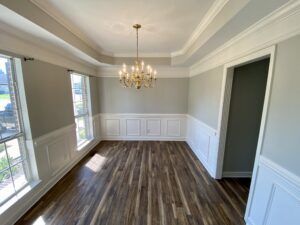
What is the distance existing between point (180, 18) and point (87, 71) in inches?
115

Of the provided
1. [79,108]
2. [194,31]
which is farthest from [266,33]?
[79,108]

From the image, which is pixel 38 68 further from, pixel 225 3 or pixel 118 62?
pixel 225 3

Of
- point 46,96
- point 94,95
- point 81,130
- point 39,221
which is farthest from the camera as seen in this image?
point 94,95

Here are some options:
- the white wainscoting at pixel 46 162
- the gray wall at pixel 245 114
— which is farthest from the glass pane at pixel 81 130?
the gray wall at pixel 245 114

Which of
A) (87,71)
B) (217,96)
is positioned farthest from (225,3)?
(87,71)

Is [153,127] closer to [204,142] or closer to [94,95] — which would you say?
[204,142]

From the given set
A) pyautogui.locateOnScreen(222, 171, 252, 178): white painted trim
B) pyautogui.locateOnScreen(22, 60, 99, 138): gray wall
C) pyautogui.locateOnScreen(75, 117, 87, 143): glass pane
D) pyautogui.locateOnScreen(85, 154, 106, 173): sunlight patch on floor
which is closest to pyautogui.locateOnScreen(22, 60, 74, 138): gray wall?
pyautogui.locateOnScreen(22, 60, 99, 138): gray wall

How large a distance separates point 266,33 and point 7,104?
343 centimetres

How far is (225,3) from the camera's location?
1532 millimetres

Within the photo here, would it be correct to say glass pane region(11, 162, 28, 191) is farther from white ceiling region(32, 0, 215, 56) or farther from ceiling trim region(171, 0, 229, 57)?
ceiling trim region(171, 0, 229, 57)

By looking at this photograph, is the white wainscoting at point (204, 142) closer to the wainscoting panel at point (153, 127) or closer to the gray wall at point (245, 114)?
the gray wall at point (245, 114)

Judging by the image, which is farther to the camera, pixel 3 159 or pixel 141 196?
pixel 141 196

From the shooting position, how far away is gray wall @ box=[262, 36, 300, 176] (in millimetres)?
1194

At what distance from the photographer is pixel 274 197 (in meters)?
1.41
